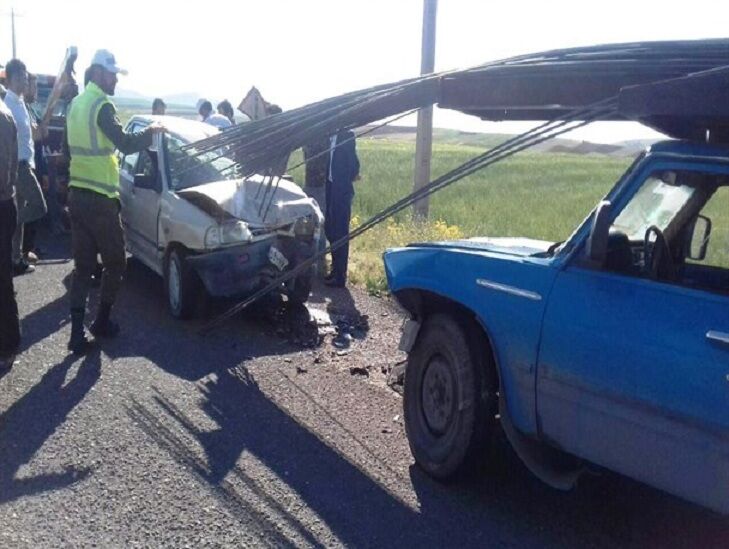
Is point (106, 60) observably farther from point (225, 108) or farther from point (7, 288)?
point (225, 108)

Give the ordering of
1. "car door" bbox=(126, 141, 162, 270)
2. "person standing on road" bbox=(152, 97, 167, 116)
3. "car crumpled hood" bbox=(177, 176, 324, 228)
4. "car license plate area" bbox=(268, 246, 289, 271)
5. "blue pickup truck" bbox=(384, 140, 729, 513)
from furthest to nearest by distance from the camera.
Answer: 1. "person standing on road" bbox=(152, 97, 167, 116)
2. "car door" bbox=(126, 141, 162, 270)
3. "car license plate area" bbox=(268, 246, 289, 271)
4. "car crumpled hood" bbox=(177, 176, 324, 228)
5. "blue pickup truck" bbox=(384, 140, 729, 513)

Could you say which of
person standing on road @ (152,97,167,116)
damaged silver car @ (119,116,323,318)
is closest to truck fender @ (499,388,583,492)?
damaged silver car @ (119,116,323,318)

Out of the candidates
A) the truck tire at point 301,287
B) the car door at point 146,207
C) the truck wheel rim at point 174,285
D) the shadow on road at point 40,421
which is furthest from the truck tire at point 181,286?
the shadow on road at point 40,421

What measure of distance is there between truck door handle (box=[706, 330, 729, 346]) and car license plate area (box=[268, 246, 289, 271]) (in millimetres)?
5133

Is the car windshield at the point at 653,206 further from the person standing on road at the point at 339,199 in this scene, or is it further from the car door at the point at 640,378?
the person standing on road at the point at 339,199

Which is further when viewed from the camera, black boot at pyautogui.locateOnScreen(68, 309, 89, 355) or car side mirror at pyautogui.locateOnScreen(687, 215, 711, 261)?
black boot at pyautogui.locateOnScreen(68, 309, 89, 355)

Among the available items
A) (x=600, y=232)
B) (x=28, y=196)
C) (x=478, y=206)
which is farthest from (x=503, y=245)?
(x=478, y=206)

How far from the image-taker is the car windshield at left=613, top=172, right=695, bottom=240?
4.39 meters

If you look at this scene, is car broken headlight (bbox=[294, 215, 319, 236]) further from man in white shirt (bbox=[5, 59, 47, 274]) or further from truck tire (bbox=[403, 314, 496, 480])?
truck tire (bbox=[403, 314, 496, 480])

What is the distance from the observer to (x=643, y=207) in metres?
4.49

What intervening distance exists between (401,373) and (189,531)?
105 inches

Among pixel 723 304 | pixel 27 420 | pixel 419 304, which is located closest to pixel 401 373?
pixel 419 304

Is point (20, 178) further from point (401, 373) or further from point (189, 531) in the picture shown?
point (189, 531)

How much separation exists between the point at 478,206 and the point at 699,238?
15.8 meters
